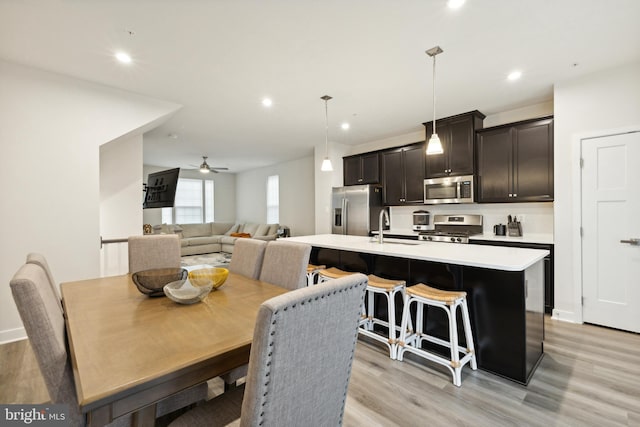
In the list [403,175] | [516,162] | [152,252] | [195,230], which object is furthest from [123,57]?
[195,230]

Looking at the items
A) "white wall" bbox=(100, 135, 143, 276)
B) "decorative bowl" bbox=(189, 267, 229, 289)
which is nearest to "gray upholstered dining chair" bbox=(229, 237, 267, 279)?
"decorative bowl" bbox=(189, 267, 229, 289)

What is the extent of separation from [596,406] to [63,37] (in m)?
4.69

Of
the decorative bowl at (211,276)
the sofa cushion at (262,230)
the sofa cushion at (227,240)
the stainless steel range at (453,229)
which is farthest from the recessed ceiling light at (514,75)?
the sofa cushion at (227,240)

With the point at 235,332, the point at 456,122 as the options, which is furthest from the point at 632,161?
the point at 235,332

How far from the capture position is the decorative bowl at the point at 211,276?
171cm

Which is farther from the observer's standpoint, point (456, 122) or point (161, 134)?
point (161, 134)

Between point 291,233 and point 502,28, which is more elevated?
point 502,28

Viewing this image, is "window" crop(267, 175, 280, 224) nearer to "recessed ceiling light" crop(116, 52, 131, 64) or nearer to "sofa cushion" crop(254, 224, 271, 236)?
"sofa cushion" crop(254, 224, 271, 236)

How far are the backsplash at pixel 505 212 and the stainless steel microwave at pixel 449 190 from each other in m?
0.34

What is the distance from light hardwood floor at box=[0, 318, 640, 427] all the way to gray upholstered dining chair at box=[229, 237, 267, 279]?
2.71 feet

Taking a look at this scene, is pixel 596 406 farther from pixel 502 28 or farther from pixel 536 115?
pixel 536 115

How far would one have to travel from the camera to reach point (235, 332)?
112 cm

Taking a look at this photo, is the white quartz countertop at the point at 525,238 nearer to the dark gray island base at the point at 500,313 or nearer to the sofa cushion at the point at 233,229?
the dark gray island base at the point at 500,313

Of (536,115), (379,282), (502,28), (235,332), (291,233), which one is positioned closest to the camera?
(235,332)
